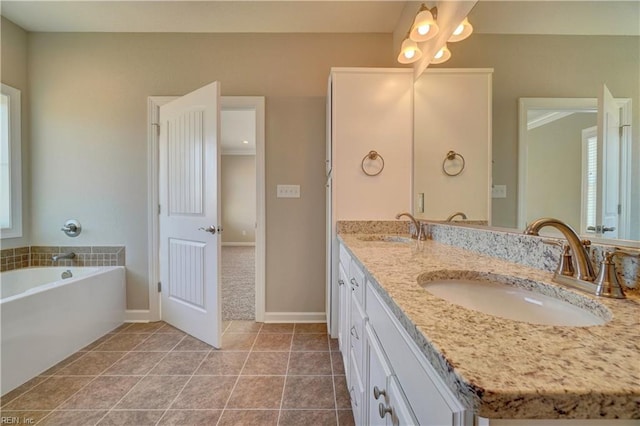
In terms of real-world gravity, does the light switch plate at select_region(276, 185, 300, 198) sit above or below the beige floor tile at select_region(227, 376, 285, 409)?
above

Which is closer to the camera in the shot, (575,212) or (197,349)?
(575,212)

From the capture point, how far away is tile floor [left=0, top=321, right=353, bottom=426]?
1266mm

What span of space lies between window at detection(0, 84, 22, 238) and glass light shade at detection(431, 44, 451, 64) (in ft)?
10.6

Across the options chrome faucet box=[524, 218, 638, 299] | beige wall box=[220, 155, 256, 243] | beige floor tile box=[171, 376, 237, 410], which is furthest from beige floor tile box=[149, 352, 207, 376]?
beige wall box=[220, 155, 256, 243]

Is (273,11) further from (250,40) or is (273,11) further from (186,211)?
(186,211)

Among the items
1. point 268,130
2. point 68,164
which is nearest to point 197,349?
point 268,130

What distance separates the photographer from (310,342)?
194 cm

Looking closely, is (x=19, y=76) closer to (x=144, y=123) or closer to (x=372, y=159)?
(x=144, y=123)

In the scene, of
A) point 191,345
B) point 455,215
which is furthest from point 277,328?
point 455,215

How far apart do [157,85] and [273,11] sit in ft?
3.84

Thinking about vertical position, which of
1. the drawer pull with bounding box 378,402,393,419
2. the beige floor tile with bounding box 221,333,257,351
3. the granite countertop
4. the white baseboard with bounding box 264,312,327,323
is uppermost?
the granite countertop

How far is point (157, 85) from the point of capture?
2273mm

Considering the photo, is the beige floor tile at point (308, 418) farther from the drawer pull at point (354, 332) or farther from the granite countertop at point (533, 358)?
the granite countertop at point (533, 358)

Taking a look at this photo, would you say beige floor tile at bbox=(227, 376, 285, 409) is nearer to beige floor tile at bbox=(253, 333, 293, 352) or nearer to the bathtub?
beige floor tile at bbox=(253, 333, 293, 352)
